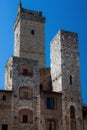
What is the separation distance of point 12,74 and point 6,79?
402cm

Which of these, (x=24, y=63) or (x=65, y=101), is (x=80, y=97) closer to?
(x=65, y=101)

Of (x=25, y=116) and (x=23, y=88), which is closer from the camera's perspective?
(x=25, y=116)

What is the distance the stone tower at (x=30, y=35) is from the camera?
2405 inches

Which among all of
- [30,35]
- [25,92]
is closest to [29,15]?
[30,35]

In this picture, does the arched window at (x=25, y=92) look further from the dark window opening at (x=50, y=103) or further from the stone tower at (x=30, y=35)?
the stone tower at (x=30, y=35)

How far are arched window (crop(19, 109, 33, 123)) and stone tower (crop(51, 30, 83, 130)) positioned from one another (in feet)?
17.0

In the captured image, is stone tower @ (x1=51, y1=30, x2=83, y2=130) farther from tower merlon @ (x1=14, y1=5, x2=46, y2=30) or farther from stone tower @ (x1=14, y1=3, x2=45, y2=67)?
tower merlon @ (x1=14, y1=5, x2=46, y2=30)

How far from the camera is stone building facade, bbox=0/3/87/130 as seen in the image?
155 feet

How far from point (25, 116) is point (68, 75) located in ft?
32.4

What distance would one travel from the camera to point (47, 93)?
162ft

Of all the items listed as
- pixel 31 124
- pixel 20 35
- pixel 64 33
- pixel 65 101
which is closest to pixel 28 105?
pixel 31 124

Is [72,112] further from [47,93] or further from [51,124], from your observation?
[47,93]

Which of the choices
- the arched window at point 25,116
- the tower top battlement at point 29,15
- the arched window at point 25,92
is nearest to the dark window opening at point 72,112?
the arched window at point 25,116

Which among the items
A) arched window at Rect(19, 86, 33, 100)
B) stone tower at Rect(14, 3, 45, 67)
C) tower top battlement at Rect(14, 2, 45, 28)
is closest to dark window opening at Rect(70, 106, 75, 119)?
arched window at Rect(19, 86, 33, 100)
